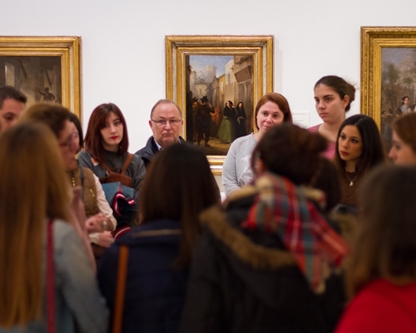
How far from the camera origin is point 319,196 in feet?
7.77

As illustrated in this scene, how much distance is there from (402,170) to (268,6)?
6.21 m

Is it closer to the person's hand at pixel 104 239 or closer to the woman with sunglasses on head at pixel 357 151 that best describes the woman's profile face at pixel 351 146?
the woman with sunglasses on head at pixel 357 151

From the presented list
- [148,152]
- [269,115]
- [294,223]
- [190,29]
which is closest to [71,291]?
[294,223]

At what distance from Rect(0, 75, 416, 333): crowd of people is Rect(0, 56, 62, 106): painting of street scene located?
5217 millimetres

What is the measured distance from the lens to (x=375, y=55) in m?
7.95

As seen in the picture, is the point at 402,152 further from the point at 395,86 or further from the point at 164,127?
the point at 395,86

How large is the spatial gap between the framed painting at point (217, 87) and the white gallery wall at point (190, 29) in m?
0.17

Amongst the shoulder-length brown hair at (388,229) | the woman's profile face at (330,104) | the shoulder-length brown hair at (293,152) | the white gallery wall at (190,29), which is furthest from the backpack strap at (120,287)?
the white gallery wall at (190,29)

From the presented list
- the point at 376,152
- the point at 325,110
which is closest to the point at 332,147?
the point at 325,110

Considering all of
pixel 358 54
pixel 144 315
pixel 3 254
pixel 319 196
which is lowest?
pixel 144 315

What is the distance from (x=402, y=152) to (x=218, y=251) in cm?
164

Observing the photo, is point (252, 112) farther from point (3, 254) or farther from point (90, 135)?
point (3, 254)

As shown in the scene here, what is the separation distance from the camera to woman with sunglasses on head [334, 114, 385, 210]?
14.5 ft

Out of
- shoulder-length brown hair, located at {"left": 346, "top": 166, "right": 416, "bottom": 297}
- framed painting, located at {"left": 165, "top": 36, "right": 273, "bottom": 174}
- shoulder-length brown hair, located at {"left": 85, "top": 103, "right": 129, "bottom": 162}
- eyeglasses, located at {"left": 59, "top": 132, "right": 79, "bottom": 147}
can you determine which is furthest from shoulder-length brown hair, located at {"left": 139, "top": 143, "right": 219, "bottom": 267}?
framed painting, located at {"left": 165, "top": 36, "right": 273, "bottom": 174}
